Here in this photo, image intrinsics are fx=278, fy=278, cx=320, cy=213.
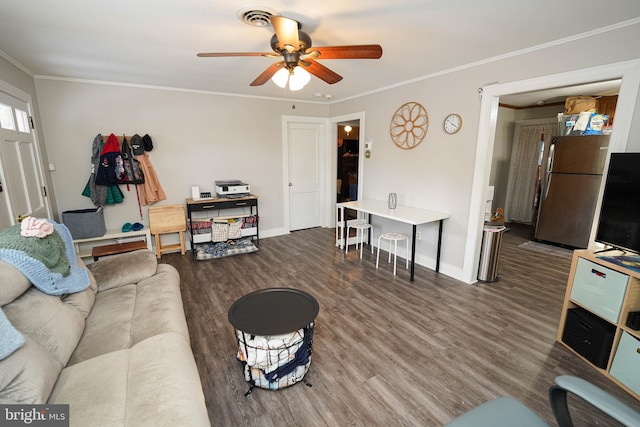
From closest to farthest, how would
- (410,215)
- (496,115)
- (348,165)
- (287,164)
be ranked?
(496,115) → (410,215) → (287,164) → (348,165)

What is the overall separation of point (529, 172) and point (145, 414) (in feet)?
23.0

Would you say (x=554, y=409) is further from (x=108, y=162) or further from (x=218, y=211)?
(x=108, y=162)

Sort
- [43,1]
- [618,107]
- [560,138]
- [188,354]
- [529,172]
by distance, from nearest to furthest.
Answer: 1. [188,354]
2. [43,1]
3. [618,107]
4. [560,138]
5. [529,172]

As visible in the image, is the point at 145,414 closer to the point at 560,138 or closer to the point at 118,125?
the point at 118,125

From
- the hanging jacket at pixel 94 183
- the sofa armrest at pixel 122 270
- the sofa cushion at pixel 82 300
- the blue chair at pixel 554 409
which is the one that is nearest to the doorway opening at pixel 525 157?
the blue chair at pixel 554 409

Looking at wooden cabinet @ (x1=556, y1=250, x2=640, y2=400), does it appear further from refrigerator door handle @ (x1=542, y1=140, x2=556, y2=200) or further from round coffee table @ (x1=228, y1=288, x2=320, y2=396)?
refrigerator door handle @ (x1=542, y1=140, x2=556, y2=200)

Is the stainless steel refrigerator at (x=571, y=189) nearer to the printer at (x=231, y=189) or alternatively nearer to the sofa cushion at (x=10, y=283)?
the printer at (x=231, y=189)

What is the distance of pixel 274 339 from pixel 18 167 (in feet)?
10.1

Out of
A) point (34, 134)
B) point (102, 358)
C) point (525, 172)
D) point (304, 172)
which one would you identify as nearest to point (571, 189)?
point (525, 172)

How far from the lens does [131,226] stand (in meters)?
3.95

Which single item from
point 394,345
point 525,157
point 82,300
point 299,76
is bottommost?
point 394,345

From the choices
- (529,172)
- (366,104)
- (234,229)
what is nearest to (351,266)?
(234,229)

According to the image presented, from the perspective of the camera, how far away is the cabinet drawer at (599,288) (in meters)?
1.83

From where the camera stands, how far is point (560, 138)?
4.39 m
